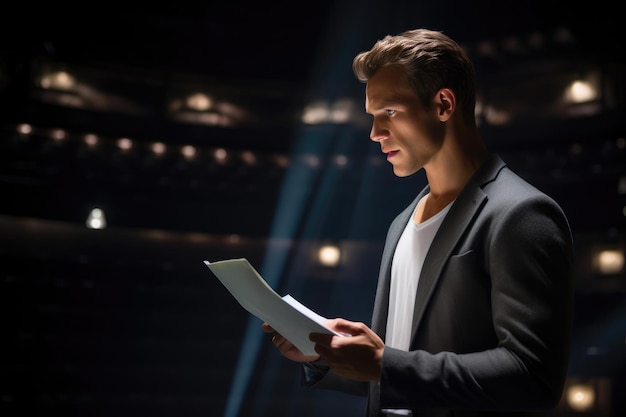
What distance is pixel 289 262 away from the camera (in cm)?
917

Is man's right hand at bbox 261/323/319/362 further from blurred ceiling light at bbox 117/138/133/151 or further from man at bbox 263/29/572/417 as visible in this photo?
blurred ceiling light at bbox 117/138/133/151

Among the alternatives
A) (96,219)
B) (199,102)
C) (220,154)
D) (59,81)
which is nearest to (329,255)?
(220,154)

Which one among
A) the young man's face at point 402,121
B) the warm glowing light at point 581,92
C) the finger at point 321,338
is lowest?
the finger at point 321,338

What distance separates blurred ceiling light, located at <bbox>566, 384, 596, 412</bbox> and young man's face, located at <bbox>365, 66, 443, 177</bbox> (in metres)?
7.12

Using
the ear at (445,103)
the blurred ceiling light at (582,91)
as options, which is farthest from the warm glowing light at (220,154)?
the ear at (445,103)

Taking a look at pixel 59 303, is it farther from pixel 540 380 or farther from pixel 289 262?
pixel 540 380

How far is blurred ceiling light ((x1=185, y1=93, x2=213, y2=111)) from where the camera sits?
451 inches

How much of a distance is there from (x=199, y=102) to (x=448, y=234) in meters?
10.7

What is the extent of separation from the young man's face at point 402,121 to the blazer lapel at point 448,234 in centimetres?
12

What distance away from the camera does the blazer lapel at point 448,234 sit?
1.24 metres

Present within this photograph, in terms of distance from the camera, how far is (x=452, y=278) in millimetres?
1211

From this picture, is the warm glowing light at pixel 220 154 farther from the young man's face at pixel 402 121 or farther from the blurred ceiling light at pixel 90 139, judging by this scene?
the young man's face at pixel 402 121

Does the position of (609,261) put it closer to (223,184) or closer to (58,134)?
(223,184)

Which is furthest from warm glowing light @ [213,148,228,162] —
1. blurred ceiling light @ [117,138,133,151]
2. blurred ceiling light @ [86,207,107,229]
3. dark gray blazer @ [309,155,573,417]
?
dark gray blazer @ [309,155,573,417]
